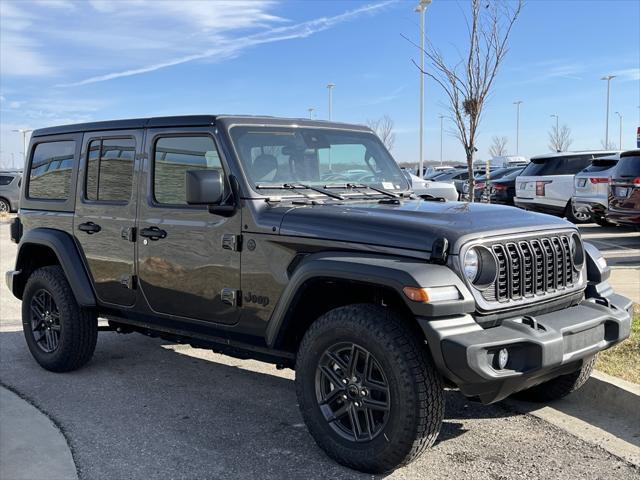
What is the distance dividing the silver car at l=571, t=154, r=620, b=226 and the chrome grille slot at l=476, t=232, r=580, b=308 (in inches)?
391

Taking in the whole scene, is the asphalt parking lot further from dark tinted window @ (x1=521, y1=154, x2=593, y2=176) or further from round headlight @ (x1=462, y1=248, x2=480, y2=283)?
dark tinted window @ (x1=521, y1=154, x2=593, y2=176)

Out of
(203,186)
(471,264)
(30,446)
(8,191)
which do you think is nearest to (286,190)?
(203,186)

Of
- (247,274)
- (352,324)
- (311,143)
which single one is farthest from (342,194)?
(352,324)

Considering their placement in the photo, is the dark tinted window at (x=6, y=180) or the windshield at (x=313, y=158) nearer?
the windshield at (x=313, y=158)

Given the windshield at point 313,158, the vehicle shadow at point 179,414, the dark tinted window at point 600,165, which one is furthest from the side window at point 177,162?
the dark tinted window at point 600,165

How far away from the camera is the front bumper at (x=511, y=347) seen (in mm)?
3188

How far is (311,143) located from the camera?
186 inches

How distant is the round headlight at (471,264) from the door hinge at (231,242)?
4.62ft

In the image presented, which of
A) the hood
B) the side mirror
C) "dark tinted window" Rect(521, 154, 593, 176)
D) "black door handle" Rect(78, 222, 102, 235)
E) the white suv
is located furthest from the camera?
"dark tinted window" Rect(521, 154, 593, 176)

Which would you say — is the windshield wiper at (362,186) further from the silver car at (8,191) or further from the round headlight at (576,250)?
the silver car at (8,191)

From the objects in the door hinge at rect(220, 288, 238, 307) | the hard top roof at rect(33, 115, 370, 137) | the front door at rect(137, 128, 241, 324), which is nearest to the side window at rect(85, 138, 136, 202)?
the hard top roof at rect(33, 115, 370, 137)

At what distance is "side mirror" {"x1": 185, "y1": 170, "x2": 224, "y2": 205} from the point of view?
397cm

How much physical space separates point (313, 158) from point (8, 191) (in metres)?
21.0

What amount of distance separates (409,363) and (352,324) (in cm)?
37
